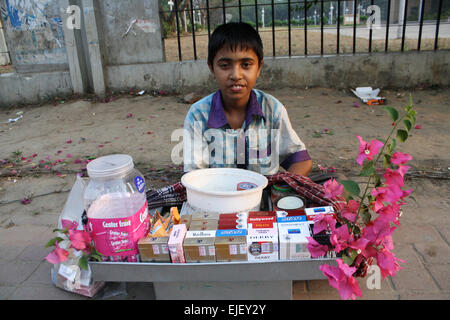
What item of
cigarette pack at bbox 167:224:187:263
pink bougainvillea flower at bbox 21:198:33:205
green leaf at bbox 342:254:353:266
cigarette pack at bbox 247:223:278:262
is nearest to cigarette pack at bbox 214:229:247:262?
cigarette pack at bbox 247:223:278:262

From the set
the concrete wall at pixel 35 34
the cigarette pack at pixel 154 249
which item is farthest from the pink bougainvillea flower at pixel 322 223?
the concrete wall at pixel 35 34

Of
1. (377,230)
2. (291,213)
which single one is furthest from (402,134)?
(291,213)

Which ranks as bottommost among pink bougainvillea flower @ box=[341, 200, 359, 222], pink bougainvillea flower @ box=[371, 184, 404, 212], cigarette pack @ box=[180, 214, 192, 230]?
cigarette pack @ box=[180, 214, 192, 230]

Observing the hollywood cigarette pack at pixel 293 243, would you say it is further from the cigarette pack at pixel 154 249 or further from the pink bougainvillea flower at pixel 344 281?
the cigarette pack at pixel 154 249

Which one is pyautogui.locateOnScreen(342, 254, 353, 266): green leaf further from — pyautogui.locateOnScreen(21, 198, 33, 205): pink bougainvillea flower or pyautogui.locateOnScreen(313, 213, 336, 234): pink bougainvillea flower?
pyautogui.locateOnScreen(21, 198, 33, 205): pink bougainvillea flower

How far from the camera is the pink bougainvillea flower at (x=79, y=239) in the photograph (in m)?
1.41

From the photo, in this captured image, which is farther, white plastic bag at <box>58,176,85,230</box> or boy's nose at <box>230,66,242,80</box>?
boy's nose at <box>230,66,242,80</box>

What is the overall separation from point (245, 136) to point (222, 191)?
66 centimetres

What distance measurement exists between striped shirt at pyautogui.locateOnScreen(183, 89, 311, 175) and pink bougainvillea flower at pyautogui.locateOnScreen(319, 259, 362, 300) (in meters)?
1.19

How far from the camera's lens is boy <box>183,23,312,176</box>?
2.26 metres

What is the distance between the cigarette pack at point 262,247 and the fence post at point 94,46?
534cm

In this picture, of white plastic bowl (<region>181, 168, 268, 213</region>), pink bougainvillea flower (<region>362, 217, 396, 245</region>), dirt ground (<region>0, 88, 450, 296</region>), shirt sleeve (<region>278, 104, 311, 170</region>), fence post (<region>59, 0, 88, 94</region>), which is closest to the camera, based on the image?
pink bougainvillea flower (<region>362, 217, 396, 245</region>)

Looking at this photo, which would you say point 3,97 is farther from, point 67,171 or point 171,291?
point 171,291

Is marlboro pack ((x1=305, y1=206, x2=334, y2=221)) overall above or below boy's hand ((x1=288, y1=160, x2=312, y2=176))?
above
